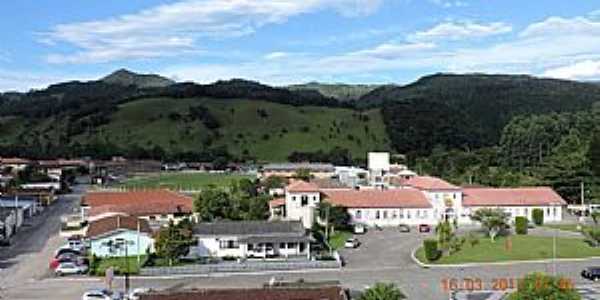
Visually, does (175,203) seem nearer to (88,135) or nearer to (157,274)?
(157,274)

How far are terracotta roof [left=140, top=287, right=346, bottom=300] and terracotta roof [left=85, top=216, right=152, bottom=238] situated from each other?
71.4 feet

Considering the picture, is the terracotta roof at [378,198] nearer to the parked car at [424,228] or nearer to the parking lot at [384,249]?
the parking lot at [384,249]

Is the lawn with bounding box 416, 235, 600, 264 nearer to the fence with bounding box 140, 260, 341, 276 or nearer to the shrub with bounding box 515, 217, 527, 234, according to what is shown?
the shrub with bounding box 515, 217, 527, 234

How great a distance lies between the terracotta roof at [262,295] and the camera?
28594mm

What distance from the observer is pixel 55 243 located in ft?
182

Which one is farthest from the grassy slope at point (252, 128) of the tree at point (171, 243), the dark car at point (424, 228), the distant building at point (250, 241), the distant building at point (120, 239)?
the tree at point (171, 243)

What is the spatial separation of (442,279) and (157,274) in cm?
1448

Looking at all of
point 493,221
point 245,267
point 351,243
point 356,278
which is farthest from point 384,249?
point 245,267

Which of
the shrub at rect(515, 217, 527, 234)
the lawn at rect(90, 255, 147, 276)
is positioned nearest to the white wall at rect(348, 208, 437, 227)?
the shrub at rect(515, 217, 527, 234)

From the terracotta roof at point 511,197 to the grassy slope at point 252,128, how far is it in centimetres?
8153

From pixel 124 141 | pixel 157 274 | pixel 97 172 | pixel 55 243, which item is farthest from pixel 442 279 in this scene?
pixel 124 141

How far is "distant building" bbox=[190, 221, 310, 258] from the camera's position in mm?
48312

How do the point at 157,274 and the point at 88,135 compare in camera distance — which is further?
the point at 88,135

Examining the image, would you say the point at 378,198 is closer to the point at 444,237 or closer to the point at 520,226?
the point at 520,226
